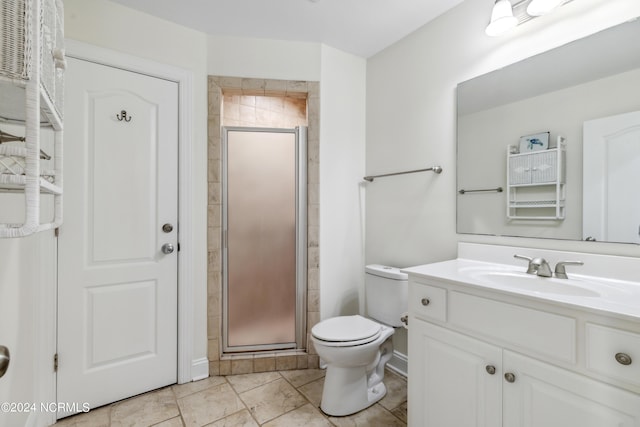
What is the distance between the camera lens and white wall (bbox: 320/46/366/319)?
2.18m

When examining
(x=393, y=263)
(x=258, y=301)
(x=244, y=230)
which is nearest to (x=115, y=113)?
(x=244, y=230)

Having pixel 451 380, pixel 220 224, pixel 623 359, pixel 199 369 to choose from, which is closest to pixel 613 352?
pixel 623 359

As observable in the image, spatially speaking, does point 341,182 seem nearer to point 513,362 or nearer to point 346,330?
point 346,330

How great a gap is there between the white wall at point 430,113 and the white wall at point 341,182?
0.09 meters

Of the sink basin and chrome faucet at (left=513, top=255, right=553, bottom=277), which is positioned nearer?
the sink basin

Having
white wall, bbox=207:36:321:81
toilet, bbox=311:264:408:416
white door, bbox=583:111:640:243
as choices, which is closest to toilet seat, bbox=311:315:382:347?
toilet, bbox=311:264:408:416

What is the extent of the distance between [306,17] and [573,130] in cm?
158

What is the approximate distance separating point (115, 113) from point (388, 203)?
183 centimetres

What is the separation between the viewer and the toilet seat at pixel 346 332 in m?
1.58

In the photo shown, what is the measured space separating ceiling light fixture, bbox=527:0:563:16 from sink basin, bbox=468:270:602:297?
46.9 inches

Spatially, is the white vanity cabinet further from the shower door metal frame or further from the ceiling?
the ceiling

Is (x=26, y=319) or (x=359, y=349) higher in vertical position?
(x=26, y=319)

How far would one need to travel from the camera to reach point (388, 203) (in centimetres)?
217

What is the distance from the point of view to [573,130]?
1306 mm
